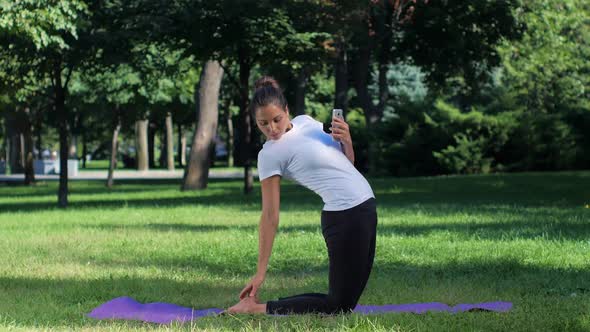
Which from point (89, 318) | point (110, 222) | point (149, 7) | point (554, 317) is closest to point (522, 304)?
point (554, 317)

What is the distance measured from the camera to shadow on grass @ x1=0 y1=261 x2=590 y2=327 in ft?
25.7

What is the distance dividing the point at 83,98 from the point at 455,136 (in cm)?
1498

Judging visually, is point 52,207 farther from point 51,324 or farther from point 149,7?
point 51,324

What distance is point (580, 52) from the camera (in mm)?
47125

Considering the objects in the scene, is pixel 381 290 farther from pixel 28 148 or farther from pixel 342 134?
pixel 28 148

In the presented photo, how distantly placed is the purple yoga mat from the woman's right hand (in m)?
0.35

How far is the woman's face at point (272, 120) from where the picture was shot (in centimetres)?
695

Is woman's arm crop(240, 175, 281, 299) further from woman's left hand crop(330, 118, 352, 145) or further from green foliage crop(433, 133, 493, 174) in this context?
green foliage crop(433, 133, 493, 174)

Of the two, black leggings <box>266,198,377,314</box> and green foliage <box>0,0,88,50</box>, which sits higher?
green foliage <box>0,0,88,50</box>

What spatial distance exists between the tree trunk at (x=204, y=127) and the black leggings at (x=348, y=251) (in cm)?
2355

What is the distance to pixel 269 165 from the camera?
716cm

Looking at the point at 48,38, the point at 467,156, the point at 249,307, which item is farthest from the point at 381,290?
the point at 467,156

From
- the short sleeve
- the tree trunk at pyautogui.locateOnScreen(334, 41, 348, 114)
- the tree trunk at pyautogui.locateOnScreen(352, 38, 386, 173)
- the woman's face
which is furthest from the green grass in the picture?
the tree trunk at pyautogui.locateOnScreen(334, 41, 348, 114)

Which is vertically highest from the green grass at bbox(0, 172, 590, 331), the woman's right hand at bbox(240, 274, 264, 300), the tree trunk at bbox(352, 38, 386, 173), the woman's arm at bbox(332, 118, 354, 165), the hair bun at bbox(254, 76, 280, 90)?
the tree trunk at bbox(352, 38, 386, 173)
